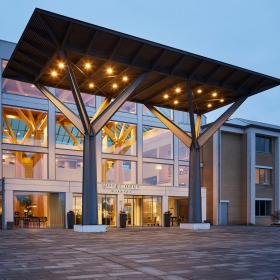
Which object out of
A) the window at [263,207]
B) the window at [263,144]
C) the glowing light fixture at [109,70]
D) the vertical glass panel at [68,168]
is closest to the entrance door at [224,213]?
the window at [263,207]

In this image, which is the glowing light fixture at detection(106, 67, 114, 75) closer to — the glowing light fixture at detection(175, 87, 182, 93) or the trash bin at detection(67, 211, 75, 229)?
the glowing light fixture at detection(175, 87, 182, 93)

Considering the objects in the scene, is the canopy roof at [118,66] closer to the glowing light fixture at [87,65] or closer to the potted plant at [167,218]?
the glowing light fixture at [87,65]

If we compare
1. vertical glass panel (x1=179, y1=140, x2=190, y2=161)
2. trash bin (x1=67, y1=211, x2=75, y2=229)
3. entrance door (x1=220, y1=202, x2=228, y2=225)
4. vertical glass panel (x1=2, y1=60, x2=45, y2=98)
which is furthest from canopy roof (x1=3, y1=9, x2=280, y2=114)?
entrance door (x1=220, y1=202, x2=228, y2=225)

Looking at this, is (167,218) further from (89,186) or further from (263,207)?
(263,207)

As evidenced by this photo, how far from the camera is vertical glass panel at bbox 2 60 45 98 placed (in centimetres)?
3251

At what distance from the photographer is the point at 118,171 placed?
37062 millimetres

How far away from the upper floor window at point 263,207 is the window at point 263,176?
2.10 meters

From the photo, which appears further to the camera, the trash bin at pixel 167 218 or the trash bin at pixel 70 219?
the trash bin at pixel 167 218

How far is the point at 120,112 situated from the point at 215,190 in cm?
1325

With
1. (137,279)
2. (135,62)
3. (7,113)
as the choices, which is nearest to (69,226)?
(7,113)

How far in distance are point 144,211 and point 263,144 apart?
17.2 m

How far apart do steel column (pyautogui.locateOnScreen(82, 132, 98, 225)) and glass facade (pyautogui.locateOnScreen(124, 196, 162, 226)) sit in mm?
12071

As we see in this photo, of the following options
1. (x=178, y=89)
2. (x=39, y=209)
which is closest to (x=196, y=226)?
(x=178, y=89)

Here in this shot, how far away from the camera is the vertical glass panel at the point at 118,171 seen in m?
36.4
